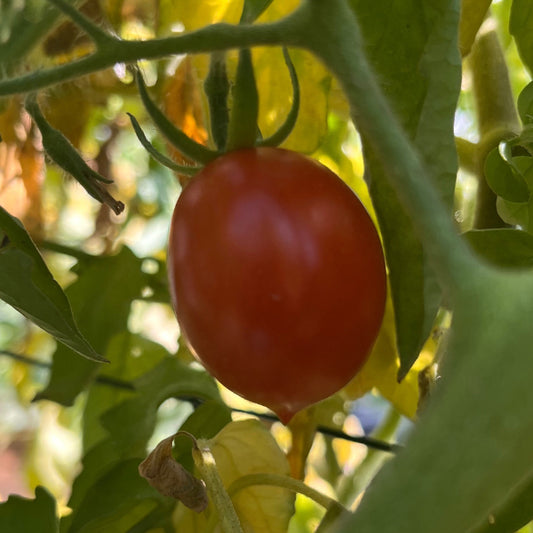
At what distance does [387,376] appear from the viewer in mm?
603

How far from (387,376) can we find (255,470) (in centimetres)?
13

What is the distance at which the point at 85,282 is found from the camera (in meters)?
0.67

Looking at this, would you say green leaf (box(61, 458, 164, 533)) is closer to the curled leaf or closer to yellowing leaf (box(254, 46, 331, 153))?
the curled leaf

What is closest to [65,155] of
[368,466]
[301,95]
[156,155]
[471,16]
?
[156,155]

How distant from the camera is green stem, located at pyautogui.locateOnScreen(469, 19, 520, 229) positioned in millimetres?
528

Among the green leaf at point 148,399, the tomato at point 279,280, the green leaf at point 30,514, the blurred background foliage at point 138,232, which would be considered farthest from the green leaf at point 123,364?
the tomato at point 279,280

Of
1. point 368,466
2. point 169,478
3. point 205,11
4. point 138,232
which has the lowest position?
point 368,466

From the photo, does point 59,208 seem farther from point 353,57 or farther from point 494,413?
point 494,413

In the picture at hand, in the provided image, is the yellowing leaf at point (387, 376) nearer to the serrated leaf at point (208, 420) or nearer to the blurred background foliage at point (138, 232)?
the blurred background foliage at point (138, 232)

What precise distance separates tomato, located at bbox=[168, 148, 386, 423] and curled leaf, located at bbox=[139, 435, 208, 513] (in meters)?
0.07

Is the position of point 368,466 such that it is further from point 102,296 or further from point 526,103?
point 526,103

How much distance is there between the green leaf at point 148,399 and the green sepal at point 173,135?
211mm

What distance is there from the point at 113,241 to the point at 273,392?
1.90 ft

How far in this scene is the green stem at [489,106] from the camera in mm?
528
